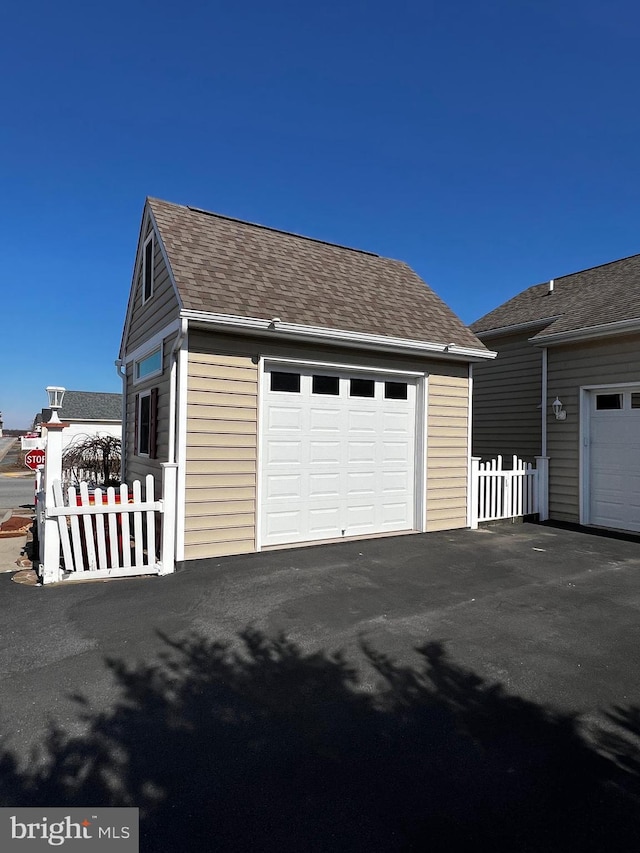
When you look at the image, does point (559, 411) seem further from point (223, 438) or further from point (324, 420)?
point (223, 438)

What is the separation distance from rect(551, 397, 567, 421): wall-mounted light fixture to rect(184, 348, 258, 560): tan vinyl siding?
594cm

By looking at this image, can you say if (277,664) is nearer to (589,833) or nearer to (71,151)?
(589,833)

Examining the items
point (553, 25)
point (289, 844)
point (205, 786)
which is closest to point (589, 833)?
point (289, 844)

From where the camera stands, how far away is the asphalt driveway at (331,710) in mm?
1936

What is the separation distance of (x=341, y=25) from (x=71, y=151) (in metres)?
6.36

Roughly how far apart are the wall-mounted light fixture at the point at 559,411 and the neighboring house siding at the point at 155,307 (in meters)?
7.04

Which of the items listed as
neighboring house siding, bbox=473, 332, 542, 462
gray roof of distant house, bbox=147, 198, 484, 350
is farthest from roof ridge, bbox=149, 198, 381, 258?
neighboring house siding, bbox=473, 332, 542, 462

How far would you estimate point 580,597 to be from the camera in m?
4.82

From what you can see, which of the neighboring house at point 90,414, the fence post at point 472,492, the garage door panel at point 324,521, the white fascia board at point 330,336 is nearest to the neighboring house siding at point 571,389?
the white fascia board at point 330,336

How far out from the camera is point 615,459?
8.15m

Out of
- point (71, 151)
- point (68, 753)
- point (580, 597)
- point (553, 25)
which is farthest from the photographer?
point (71, 151)

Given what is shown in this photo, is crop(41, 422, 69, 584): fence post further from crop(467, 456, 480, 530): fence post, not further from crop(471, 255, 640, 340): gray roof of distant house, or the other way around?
crop(471, 255, 640, 340): gray roof of distant house

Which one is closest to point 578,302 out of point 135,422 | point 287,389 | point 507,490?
point 507,490

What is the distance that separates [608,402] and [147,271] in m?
8.64
